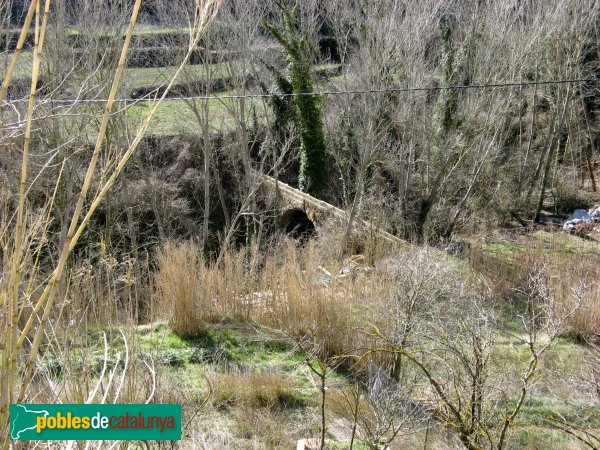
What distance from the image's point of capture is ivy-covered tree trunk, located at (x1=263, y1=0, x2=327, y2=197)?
20062 millimetres

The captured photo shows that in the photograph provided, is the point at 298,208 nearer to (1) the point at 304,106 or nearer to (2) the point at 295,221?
(2) the point at 295,221

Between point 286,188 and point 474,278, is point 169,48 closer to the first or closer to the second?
point 286,188

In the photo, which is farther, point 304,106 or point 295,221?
point 295,221

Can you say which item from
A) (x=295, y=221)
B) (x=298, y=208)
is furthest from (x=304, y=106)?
(x=295, y=221)

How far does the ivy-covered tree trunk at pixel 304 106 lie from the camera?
20062mm

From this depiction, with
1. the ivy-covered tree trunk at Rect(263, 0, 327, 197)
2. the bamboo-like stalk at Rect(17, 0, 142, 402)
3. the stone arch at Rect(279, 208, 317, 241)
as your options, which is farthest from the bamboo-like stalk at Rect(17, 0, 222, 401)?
the stone arch at Rect(279, 208, 317, 241)

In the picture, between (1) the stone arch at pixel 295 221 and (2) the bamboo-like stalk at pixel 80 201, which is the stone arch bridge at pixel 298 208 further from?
(2) the bamboo-like stalk at pixel 80 201

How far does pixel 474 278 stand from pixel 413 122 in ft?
22.2

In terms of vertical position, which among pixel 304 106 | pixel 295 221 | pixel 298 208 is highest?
pixel 304 106

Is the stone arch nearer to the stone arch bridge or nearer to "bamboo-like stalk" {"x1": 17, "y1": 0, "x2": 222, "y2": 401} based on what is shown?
the stone arch bridge

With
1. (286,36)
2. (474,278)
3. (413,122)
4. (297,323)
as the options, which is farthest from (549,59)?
(297,323)

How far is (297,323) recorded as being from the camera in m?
8.52

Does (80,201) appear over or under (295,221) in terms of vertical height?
over

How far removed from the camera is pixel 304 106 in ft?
68.5
